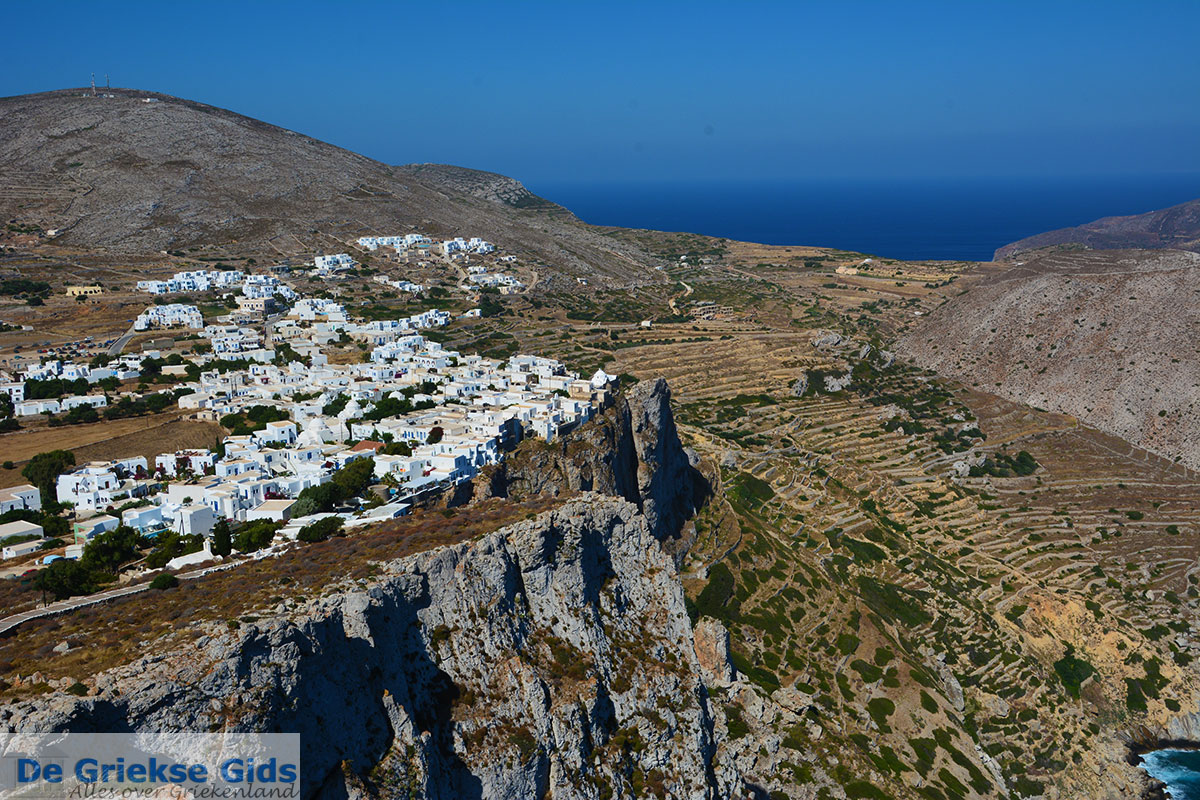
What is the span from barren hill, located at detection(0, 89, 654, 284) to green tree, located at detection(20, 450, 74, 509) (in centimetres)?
6708

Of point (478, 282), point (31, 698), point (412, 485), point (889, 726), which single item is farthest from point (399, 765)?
point (478, 282)

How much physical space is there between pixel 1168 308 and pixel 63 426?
79.8m

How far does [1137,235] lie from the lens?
553 feet

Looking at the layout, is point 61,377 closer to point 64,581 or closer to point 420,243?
point 64,581

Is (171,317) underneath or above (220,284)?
underneath

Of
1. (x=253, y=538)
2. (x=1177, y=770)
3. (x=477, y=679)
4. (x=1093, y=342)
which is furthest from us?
(x=1093, y=342)

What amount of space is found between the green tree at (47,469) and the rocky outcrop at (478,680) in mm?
20293

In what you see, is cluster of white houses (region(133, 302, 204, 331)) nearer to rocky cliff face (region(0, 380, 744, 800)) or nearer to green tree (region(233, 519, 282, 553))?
green tree (region(233, 519, 282, 553))

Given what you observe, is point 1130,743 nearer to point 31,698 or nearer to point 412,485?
point 412,485

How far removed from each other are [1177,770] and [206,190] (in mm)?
112931

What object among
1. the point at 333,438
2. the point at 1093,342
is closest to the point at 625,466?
the point at 333,438

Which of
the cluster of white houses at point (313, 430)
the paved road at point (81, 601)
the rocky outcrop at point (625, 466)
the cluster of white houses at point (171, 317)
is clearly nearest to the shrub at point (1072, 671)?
the rocky outcrop at point (625, 466)

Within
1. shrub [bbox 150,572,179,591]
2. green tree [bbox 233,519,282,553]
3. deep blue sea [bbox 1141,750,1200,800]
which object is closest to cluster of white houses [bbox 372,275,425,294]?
green tree [bbox 233,519,282,553]

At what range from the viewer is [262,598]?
1692cm
